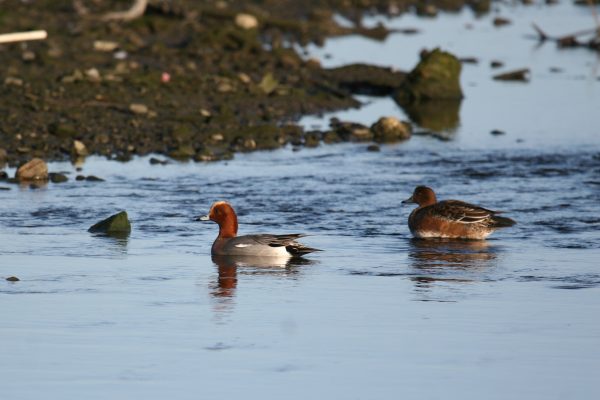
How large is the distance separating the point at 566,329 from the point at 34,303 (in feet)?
15.8

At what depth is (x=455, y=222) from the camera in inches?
693

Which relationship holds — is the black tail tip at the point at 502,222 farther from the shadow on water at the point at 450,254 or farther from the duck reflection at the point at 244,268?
the duck reflection at the point at 244,268

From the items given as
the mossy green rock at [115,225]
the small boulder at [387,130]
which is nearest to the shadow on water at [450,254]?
the mossy green rock at [115,225]

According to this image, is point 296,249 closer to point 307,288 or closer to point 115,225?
point 307,288

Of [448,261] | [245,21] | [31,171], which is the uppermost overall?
[245,21]

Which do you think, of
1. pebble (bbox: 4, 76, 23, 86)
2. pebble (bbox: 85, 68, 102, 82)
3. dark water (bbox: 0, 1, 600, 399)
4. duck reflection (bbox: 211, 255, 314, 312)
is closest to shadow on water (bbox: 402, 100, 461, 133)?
dark water (bbox: 0, 1, 600, 399)

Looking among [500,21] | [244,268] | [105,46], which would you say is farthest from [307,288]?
[500,21]

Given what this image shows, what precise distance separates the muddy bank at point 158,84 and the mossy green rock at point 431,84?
1251mm

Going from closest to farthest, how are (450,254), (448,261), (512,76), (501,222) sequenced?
(448,261)
(450,254)
(501,222)
(512,76)

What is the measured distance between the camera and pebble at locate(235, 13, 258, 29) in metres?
38.5

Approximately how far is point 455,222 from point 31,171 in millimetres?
6524

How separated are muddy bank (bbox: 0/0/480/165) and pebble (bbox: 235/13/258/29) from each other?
21 cm

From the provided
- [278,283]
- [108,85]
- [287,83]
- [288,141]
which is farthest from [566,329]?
[287,83]

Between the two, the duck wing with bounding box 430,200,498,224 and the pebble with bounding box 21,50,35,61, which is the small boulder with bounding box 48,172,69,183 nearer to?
the duck wing with bounding box 430,200,498,224
